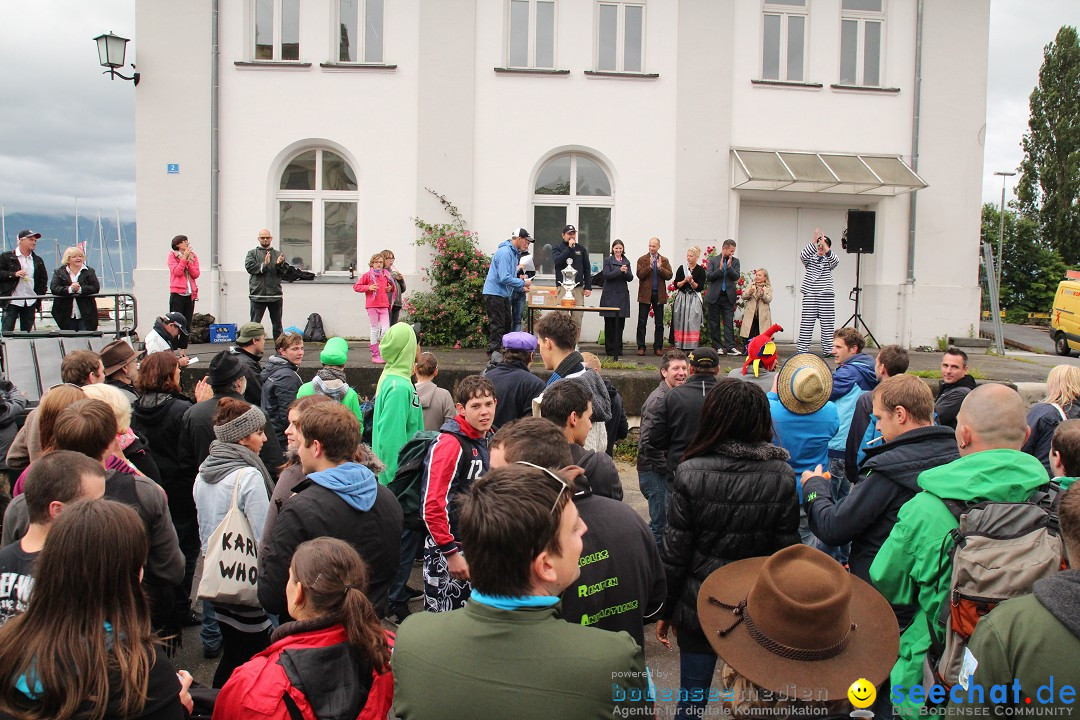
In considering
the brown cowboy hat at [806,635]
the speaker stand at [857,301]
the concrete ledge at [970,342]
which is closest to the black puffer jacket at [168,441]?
the brown cowboy hat at [806,635]

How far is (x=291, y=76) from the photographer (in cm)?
1423

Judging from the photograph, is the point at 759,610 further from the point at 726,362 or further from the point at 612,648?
the point at 726,362

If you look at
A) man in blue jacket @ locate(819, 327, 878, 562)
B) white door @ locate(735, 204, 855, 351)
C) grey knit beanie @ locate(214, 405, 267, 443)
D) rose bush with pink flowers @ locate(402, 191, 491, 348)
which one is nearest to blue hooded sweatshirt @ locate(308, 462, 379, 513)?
grey knit beanie @ locate(214, 405, 267, 443)

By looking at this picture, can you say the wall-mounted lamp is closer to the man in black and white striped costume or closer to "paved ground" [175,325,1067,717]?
"paved ground" [175,325,1067,717]

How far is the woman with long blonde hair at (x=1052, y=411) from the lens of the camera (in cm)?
483

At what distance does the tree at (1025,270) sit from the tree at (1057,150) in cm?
434

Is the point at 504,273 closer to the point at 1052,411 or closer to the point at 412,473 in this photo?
the point at 412,473

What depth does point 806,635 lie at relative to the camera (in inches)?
89.6

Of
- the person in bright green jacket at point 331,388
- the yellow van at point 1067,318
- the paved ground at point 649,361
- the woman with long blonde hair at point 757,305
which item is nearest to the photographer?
the person in bright green jacket at point 331,388

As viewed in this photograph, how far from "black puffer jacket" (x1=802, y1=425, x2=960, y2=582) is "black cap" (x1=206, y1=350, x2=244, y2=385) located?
3.64 m

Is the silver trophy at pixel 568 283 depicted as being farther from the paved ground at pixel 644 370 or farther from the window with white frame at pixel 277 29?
the window with white frame at pixel 277 29

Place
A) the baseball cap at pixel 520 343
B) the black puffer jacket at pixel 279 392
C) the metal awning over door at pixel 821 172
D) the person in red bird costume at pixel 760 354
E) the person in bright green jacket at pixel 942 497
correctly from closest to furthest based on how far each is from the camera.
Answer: the person in bright green jacket at pixel 942 497
the baseball cap at pixel 520 343
the person in red bird costume at pixel 760 354
the black puffer jacket at pixel 279 392
the metal awning over door at pixel 821 172

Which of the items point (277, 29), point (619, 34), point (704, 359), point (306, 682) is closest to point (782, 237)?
point (619, 34)

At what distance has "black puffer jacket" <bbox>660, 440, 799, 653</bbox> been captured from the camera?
325 centimetres
